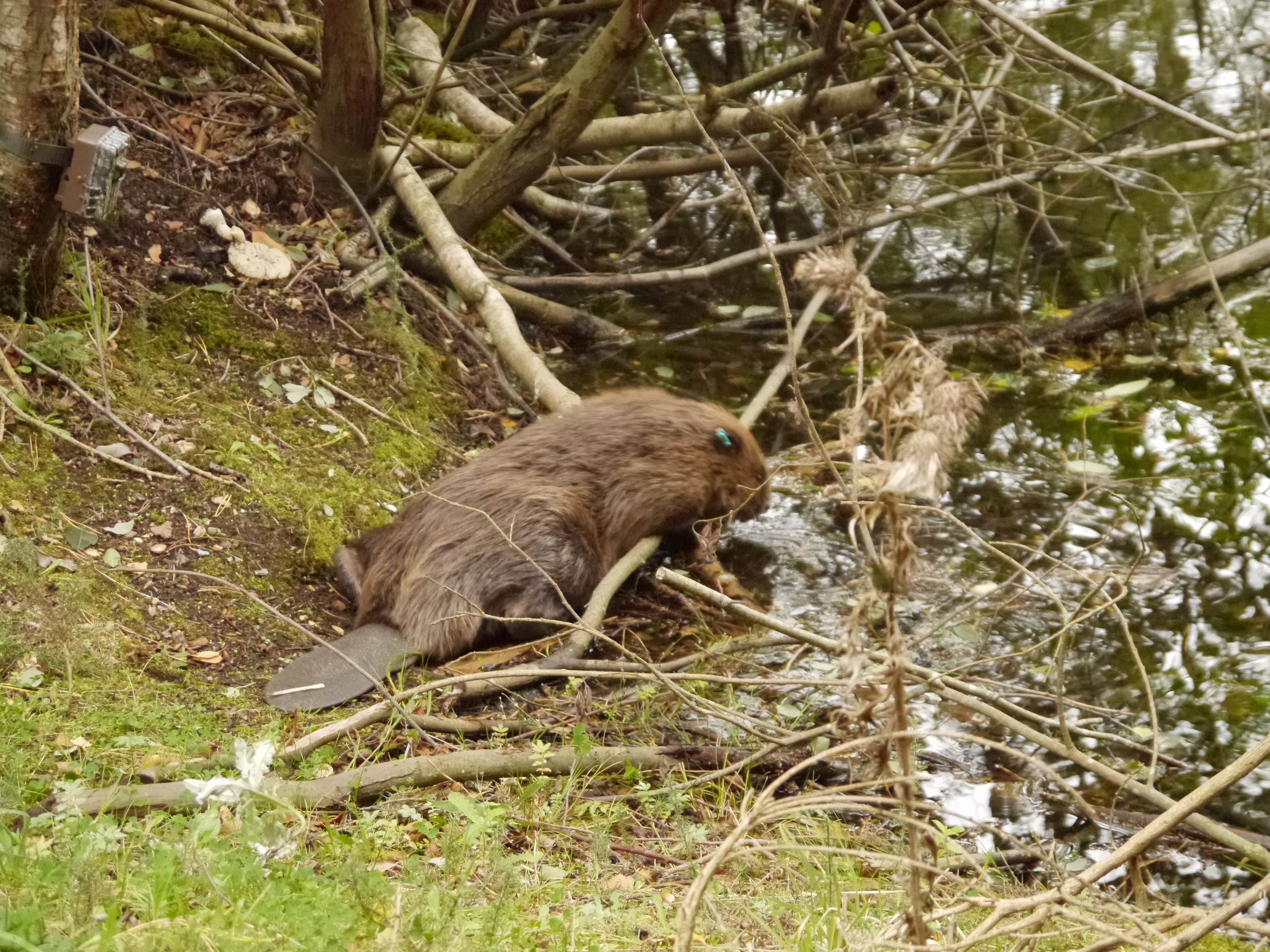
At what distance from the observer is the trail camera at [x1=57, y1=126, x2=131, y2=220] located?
Answer: 3.40 meters

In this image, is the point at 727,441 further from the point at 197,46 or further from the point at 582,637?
the point at 197,46

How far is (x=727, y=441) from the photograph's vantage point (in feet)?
13.6

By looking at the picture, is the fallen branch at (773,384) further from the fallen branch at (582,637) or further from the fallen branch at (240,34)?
the fallen branch at (240,34)

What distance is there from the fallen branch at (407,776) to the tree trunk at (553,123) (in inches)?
96.2

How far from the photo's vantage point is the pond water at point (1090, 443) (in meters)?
3.39

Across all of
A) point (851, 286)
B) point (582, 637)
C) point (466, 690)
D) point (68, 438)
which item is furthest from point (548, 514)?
point (851, 286)

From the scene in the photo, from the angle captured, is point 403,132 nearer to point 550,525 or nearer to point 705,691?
point 550,525

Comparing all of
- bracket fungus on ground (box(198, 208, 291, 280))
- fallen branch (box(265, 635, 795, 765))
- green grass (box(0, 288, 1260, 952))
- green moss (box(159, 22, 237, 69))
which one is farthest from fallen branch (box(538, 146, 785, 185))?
fallen branch (box(265, 635, 795, 765))

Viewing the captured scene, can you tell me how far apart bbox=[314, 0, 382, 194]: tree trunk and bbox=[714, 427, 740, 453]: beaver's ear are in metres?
1.95

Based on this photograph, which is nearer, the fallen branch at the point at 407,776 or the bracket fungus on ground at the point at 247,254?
the fallen branch at the point at 407,776

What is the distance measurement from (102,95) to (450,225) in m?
1.43

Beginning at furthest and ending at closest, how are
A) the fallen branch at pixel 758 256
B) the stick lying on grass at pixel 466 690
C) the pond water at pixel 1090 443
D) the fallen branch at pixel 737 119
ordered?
the fallen branch at pixel 758 256 < the fallen branch at pixel 737 119 < the pond water at pixel 1090 443 < the stick lying on grass at pixel 466 690

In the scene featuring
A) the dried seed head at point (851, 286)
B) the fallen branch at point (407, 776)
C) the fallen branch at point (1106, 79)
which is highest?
the fallen branch at point (1106, 79)

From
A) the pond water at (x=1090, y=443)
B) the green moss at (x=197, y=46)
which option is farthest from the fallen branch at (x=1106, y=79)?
the green moss at (x=197, y=46)
